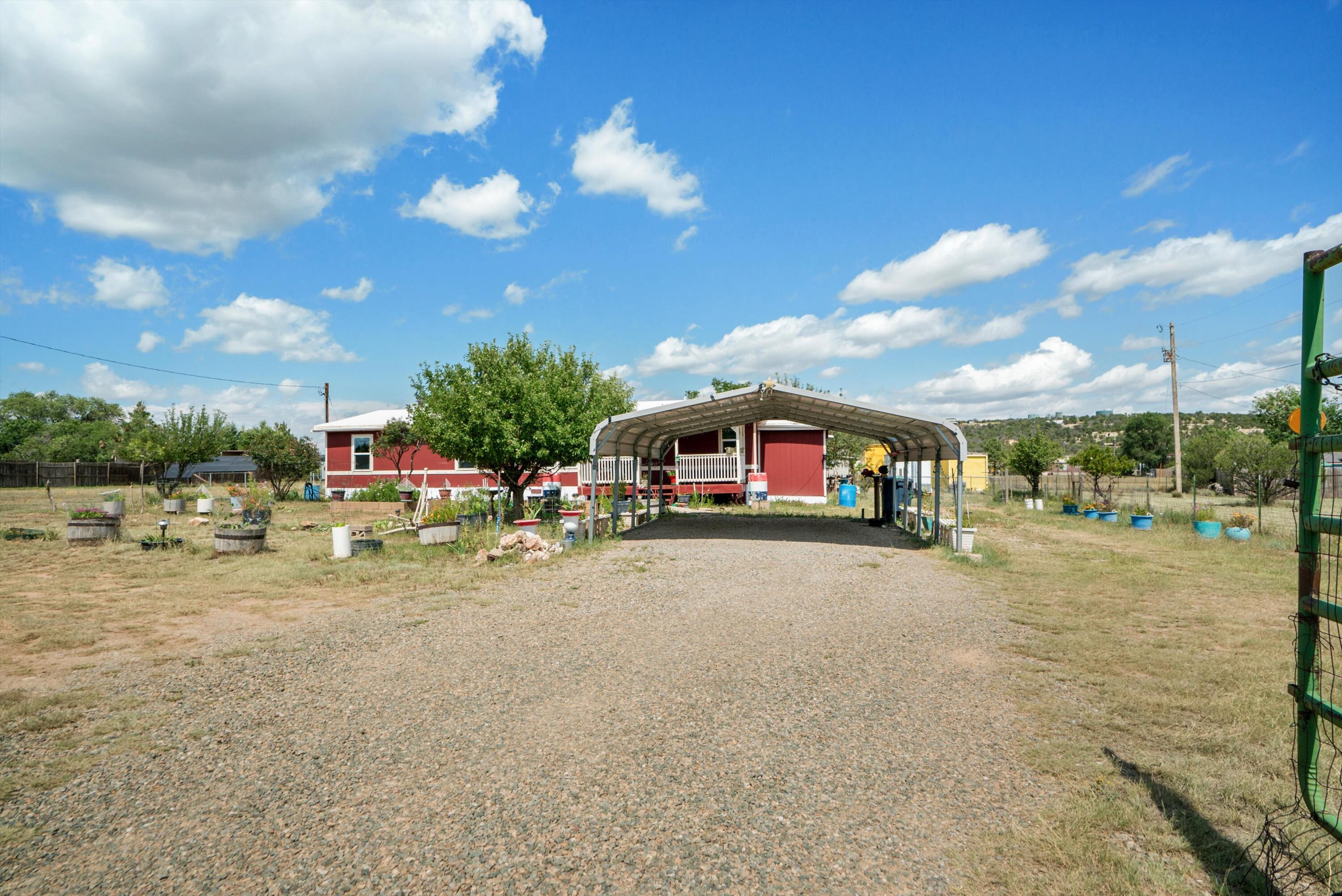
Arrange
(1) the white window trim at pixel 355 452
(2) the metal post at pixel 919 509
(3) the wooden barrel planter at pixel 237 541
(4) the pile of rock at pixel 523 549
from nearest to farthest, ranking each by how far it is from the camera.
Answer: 1. (4) the pile of rock at pixel 523 549
2. (3) the wooden barrel planter at pixel 237 541
3. (2) the metal post at pixel 919 509
4. (1) the white window trim at pixel 355 452

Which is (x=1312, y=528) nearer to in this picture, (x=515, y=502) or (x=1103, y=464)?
(x=515, y=502)

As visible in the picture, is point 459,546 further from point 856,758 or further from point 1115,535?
point 1115,535

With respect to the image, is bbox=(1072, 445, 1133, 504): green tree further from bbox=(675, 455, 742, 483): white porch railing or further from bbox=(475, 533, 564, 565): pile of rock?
bbox=(475, 533, 564, 565): pile of rock

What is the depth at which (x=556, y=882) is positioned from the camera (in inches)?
122

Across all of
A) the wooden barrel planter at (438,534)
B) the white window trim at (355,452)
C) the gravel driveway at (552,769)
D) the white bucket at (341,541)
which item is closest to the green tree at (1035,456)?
the wooden barrel planter at (438,534)

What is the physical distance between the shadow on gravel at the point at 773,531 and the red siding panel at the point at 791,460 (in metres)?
6.08

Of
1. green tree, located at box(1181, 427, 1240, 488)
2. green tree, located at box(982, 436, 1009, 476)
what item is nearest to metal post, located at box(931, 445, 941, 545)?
green tree, located at box(982, 436, 1009, 476)

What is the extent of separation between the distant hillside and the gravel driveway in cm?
5853

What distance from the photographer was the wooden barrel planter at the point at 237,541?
1373 centimetres

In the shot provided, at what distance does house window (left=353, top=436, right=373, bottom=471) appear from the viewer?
29516 millimetres

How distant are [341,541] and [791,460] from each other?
17.8 meters

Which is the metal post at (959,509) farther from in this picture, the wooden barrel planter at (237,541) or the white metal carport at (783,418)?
the wooden barrel planter at (237,541)

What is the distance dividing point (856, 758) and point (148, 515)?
1017 inches

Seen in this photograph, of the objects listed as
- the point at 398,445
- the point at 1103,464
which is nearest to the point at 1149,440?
the point at 1103,464
